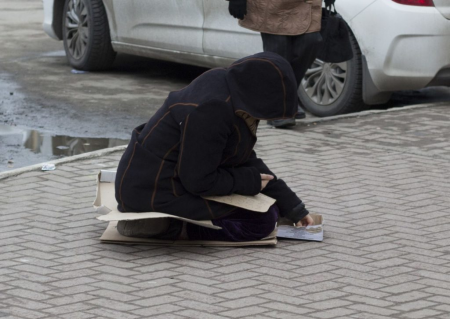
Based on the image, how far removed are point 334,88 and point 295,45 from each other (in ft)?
3.45

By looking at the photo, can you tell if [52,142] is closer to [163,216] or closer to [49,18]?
[163,216]

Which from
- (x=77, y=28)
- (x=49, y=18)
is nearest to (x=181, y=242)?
(x=77, y=28)

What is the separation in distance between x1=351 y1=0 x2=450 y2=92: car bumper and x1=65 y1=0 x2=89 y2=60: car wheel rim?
328cm

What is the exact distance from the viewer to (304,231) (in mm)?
5012

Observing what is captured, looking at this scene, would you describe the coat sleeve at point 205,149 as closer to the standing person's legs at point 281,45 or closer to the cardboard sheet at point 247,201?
the cardboard sheet at point 247,201

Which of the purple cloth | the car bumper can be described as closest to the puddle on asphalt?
the car bumper

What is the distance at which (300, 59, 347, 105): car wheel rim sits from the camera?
314 inches

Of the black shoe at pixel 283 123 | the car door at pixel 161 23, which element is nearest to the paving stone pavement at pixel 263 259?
the black shoe at pixel 283 123

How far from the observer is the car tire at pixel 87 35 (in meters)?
9.77

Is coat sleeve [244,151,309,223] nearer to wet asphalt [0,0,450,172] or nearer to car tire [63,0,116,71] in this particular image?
wet asphalt [0,0,450,172]

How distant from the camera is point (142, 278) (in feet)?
14.4

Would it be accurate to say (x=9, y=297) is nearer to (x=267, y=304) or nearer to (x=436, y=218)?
(x=267, y=304)

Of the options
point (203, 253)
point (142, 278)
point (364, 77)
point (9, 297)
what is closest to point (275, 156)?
point (364, 77)

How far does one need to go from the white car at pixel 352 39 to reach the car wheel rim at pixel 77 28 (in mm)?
158
